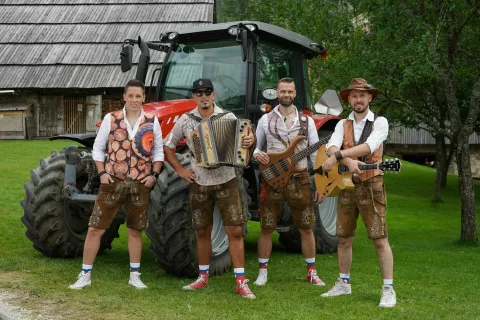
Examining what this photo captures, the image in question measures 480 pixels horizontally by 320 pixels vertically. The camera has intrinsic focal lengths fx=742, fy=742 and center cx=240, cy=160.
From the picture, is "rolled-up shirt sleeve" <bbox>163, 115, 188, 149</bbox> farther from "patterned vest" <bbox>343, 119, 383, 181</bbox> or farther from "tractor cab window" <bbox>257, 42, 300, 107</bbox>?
"tractor cab window" <bbox>257, 42, 300, 107</bbox>

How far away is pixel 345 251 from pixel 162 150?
187cm

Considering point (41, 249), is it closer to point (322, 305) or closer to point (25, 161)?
point (322, 305)

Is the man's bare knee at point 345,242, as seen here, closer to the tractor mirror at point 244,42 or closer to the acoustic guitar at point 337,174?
the acoustic guitar at point 337,174

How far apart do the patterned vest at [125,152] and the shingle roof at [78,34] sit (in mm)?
19696

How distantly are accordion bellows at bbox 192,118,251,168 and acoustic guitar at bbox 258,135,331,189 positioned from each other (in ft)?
1.52

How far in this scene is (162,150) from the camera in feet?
22.1

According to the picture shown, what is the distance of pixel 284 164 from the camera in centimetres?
685

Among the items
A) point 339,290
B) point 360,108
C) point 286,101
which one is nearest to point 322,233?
point 339,290

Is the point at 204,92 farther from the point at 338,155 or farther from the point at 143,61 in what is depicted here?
the point at 143,61

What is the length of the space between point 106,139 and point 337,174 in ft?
6.79

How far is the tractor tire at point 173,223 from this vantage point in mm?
6820

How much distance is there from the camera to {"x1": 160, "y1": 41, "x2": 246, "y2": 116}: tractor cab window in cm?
816

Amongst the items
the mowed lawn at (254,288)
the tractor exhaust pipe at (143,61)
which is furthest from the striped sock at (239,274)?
the tractor exhaust pipe at (143,61)

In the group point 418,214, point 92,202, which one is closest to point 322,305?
point 92,202
